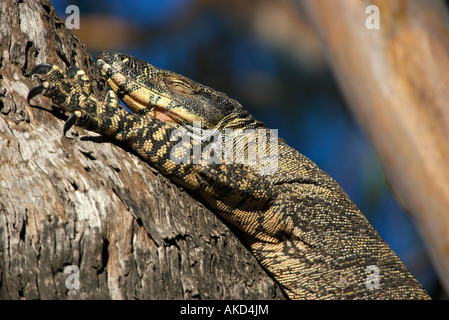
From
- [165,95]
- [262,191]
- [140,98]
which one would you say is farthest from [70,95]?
[262,191]

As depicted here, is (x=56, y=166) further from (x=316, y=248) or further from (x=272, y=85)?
(x=272, y=85)

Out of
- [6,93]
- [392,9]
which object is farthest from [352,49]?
[6,93]

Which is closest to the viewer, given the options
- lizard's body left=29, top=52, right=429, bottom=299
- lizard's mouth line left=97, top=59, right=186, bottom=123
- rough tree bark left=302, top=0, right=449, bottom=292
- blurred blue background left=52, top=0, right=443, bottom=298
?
rough tree bark left=302, top=0, right=449, bottom=292

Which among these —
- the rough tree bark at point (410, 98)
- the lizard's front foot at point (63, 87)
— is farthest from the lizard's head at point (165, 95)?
the rough tree bark at point (410, 98)

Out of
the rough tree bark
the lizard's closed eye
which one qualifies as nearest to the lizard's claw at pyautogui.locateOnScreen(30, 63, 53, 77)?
the lizard's closed eye

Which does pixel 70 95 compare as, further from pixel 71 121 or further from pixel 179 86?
pixel 179 86

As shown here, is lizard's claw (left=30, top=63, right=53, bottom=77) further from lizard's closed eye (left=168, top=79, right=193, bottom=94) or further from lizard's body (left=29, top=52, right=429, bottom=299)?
lizard's closed eye (left=168, top=79, right=193, bottom=94)
